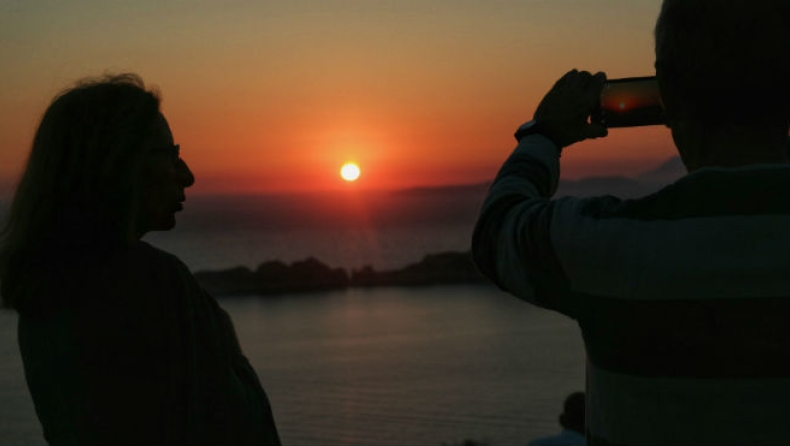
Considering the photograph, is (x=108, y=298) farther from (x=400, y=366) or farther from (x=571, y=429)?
(x=400, y=366)

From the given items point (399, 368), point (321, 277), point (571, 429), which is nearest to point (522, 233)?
point (571, 429)

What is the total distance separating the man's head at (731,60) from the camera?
1.35 metres

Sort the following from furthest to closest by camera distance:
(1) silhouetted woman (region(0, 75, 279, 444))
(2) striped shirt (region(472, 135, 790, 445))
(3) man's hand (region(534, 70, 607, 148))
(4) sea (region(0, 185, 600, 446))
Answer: (4) sea (region(0, 185, 600, 446)) → (1) silhouetted woman (region(0, 75, 279, 444)) → (3) man's hand (region(534, 70, 607, 148)) → (2) striped shirt (region(472, 135, 790, 445))

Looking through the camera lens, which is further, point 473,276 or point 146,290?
point 473,276

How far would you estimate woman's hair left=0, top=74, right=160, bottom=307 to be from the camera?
1910mm

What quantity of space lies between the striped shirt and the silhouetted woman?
785 mm

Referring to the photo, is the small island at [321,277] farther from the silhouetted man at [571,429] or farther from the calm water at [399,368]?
the silhouetted man at [571,429]

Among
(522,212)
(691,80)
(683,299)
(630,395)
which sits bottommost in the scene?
(630,395)

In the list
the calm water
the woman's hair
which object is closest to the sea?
the calm water

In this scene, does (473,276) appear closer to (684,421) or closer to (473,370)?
(473,370)

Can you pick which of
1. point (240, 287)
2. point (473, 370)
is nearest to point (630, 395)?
point (473, 370)

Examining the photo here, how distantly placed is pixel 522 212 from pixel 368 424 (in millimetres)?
25501

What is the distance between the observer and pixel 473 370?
37.1 meters

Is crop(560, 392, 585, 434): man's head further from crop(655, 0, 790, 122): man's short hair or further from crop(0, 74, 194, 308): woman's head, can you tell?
crop(655, 0, 790, 122): man's short hair
